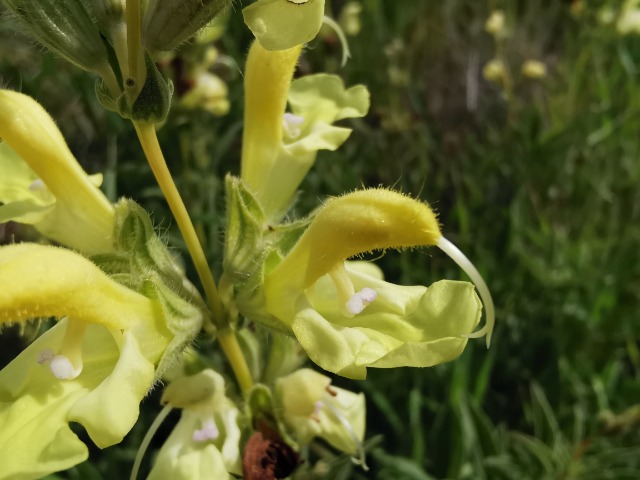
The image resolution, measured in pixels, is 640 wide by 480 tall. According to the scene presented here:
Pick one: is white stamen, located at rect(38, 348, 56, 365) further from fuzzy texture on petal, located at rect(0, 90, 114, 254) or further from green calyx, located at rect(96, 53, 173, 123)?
green calyx, located at rect(96, 53, 173, 123)

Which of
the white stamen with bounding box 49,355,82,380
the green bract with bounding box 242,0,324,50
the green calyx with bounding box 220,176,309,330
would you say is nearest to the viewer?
the green bract with bounding box 242,0,324,50

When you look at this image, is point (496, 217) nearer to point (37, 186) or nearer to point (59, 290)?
point (37, 186)

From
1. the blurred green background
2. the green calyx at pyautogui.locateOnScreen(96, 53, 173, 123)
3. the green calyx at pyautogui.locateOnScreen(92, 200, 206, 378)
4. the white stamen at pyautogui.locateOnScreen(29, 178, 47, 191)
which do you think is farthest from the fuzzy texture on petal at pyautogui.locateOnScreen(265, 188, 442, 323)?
the white stamen at pyautogui.locateOnScreen(29, 178, 47, 191)

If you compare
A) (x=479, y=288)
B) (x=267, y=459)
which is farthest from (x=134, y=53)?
(x=267, y=459)

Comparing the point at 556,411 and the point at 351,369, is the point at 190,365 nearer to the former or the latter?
the point at 351,369

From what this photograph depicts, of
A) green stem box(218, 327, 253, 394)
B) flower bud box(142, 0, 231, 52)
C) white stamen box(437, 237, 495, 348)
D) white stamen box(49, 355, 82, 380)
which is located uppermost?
flower bud box(142, 0, 231, 52)

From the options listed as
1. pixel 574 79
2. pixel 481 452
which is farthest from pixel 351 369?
pixel 574 79

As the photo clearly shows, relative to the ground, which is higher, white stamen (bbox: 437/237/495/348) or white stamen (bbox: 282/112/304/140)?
white stamen (bbox: 282/112/304/140)
